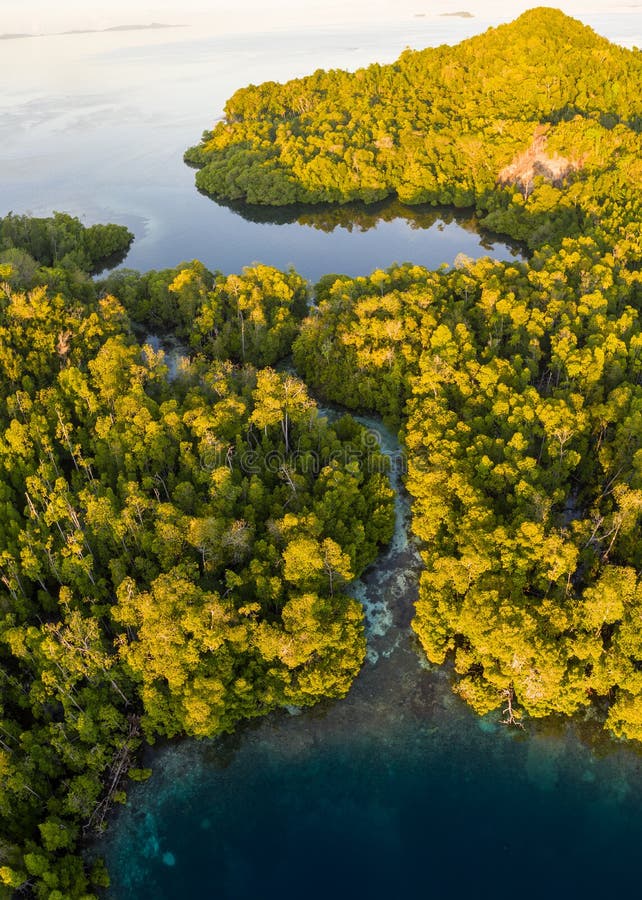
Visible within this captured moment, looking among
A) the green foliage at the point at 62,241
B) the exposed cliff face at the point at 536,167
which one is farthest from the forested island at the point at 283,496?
the exposed cliff face at the point at 536,167

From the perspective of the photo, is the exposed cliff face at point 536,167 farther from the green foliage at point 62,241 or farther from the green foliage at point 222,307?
the green foliage at point 62,241

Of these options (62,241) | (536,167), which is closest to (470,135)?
(536,167)

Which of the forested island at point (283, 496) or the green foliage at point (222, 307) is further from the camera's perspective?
the green foliage at point (222, 307)

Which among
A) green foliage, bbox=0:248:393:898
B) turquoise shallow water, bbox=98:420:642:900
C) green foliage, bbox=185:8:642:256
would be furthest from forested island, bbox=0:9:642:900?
green foliage, bbox=185:8:642:256

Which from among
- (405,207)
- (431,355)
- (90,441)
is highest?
(405,207)

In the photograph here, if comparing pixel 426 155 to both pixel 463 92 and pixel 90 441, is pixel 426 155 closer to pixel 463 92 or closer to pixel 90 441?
pixel 463 92

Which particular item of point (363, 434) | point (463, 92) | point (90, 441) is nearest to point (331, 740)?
point (363, 434)

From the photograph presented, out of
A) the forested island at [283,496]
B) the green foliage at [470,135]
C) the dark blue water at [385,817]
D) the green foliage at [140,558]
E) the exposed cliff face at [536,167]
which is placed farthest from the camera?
the exposed cliff face at [536,167]
